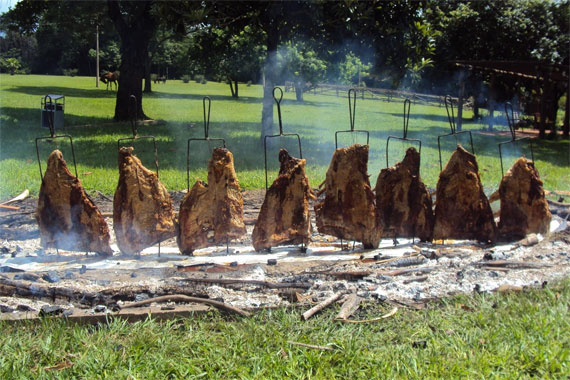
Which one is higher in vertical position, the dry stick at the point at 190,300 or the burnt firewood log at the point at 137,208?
the burnt firewood log at the point at 137,208

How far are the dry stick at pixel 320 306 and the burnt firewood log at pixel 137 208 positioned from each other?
163cm

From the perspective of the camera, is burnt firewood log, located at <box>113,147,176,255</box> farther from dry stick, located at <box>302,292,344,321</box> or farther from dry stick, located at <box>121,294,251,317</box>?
dry stick, located at <box>302,292,344,321</box>

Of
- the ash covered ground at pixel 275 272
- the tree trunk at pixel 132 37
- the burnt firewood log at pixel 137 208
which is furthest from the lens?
the tree trunk at pixel 132 37

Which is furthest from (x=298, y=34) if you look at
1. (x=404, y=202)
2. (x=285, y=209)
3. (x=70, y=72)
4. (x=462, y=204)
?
(x=70, y=72)

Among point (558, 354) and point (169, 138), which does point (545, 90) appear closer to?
point (169, 138)

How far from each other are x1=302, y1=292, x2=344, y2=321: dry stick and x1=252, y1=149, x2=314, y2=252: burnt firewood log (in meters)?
0.99

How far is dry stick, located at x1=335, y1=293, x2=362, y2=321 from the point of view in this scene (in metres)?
3.57

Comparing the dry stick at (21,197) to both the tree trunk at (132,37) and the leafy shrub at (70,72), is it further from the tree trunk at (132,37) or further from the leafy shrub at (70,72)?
the leafy shrub at (70,72)

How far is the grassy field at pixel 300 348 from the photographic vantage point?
119 inches

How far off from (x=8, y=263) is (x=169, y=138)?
1045cm

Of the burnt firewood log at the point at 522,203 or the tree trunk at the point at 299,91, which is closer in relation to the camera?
the burnt firewood log at the point at 522,203

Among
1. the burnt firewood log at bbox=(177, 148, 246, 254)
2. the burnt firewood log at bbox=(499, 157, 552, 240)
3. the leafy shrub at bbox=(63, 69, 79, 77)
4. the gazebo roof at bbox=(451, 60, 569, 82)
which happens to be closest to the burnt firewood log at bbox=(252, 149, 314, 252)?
the burnt firewood log at bbox=(177, 148, 246, 254)

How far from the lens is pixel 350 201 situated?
4.82 meters

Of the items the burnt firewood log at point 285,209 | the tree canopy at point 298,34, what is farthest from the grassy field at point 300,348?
the tree canopy at point 298,34
